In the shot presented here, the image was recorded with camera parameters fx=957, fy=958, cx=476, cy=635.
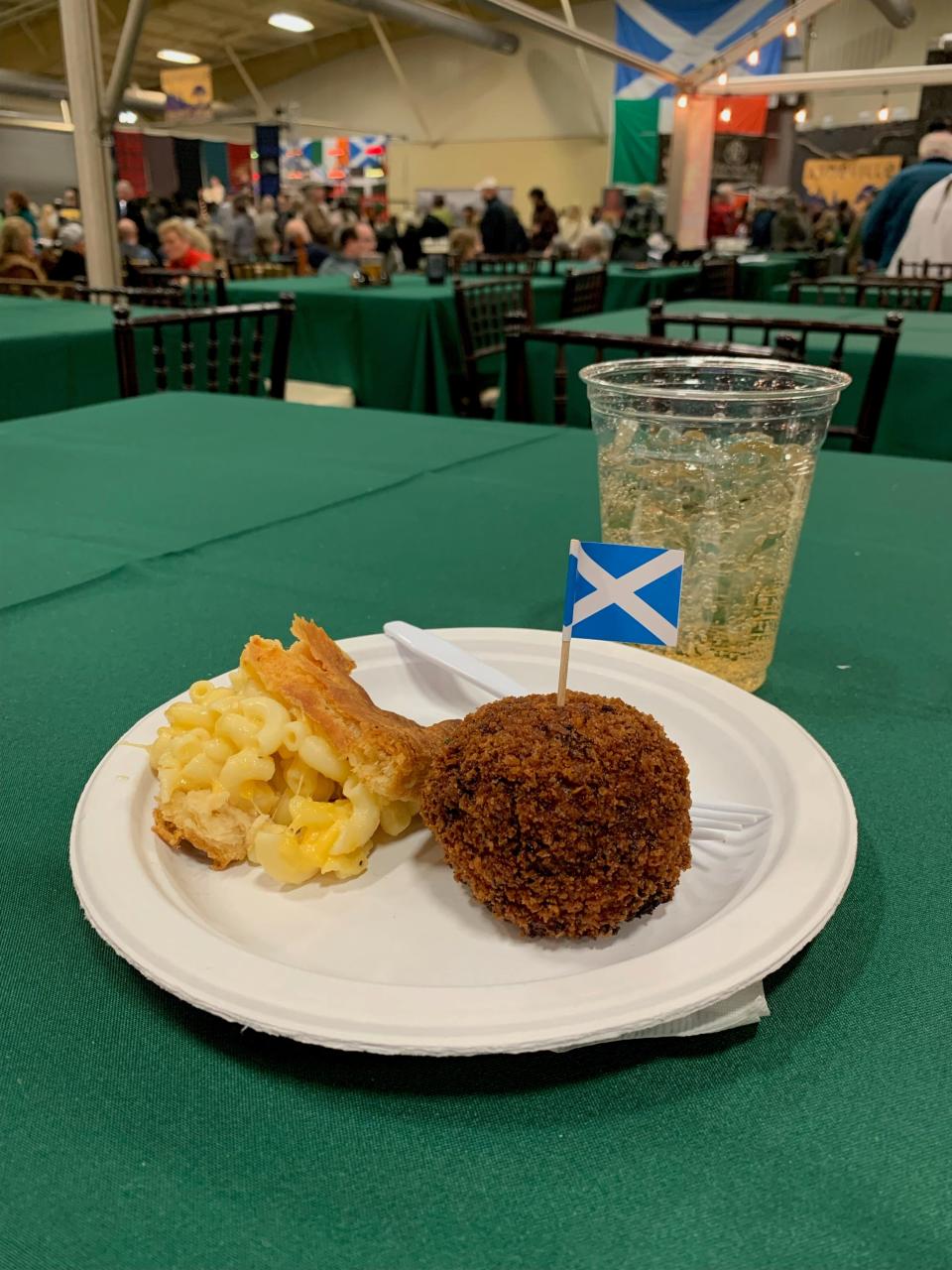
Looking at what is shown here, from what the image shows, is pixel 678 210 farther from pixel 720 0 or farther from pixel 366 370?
pixel 366 370

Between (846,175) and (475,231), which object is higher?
(846,175)

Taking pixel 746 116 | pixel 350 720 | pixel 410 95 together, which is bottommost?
pixel 350 720

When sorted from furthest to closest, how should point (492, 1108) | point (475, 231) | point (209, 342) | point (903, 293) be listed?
point (475, 231) < point (903, 293) < point (209, 342) < point (492, 1108)

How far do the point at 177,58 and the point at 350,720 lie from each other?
1907cm

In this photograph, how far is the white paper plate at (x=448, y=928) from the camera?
36cm

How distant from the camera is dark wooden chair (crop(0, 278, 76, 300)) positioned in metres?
4.14

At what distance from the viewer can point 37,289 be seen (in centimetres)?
467

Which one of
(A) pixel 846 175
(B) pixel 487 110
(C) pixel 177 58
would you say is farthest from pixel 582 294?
(C) pixel 177 58

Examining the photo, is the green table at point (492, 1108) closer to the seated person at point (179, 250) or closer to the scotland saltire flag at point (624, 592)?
the scotland saltire flag at point (624, 592)

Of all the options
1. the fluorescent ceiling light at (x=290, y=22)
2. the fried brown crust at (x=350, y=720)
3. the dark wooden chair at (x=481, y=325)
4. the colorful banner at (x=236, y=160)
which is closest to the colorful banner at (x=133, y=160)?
the colorful banner at (x=236, y=160)

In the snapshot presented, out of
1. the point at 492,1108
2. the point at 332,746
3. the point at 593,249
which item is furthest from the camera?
the point at 593,249

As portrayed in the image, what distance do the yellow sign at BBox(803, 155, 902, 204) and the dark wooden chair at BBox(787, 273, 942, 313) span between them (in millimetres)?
Result: 7494

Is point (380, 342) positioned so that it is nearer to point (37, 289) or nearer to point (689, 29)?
point (37, 289)

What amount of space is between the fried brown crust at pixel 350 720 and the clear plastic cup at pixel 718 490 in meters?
0.26
